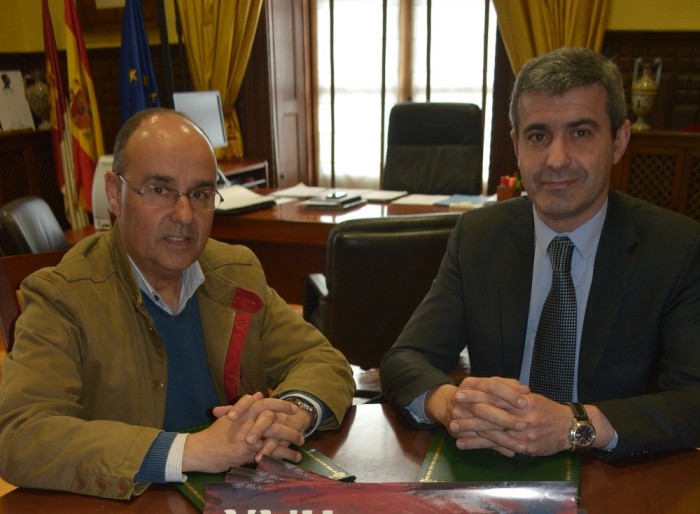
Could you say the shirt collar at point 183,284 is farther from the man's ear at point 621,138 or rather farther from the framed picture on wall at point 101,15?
the framed picture on wall at point 101,15

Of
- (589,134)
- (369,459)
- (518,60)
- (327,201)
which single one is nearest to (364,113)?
(518,60)

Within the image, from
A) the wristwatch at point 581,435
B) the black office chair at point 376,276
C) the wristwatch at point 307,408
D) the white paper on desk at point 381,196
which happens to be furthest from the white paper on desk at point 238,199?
the wristwatch at point 581,435

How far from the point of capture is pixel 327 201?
3.46 m

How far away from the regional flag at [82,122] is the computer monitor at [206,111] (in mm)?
1299

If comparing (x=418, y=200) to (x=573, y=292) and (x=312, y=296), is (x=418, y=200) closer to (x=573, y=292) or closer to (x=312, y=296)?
(x=312, y=296)

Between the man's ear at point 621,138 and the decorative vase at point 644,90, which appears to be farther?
the decorative vase at point 644,90

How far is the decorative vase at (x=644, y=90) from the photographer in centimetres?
420

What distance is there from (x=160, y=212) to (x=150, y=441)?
20.0 inches

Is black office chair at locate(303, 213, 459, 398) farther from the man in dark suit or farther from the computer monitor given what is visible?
the computer monitor

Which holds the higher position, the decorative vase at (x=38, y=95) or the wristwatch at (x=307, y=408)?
the decorative vase at (x=38, y=95)

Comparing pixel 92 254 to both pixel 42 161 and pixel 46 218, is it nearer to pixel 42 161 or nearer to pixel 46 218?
pixel 46 218

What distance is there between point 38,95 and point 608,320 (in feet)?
17.9

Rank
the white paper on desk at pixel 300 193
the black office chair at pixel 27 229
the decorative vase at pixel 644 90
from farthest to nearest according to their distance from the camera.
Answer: the decorative vase at pixel 644 90
the white paper on desk at pixel 300 193
the black office chair at pixel 27 229

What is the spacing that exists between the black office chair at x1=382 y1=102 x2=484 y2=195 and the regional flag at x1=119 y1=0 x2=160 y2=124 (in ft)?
5.92
